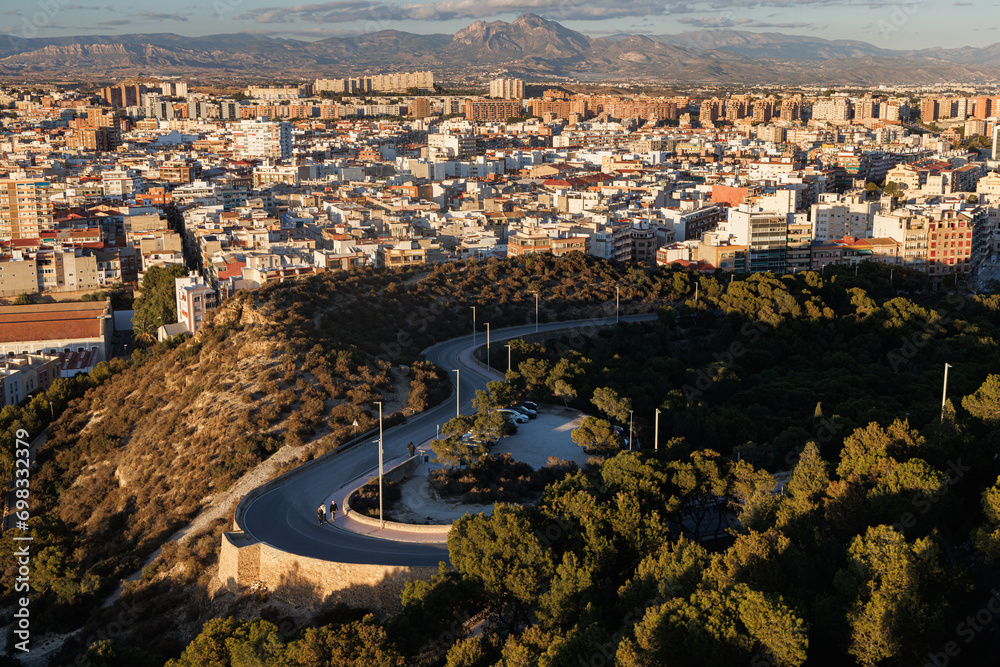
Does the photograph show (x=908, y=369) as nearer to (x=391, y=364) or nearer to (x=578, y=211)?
(x=391, y=364)

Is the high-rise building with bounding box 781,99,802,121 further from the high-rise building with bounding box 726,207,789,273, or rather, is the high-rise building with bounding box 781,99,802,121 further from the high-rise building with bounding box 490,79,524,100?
the high-rise building with bounding box 726,207,789,273

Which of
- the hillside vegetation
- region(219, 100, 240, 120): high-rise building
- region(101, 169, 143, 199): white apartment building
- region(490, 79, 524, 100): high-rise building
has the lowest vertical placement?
the hillside vegetation

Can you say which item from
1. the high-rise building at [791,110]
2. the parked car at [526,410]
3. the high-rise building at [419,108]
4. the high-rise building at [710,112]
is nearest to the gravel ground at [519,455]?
the parked car at [526,410]

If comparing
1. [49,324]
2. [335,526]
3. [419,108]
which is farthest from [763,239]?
[419,108]

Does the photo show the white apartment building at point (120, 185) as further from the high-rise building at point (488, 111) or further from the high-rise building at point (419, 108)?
the high-rise building at point (419, 108)

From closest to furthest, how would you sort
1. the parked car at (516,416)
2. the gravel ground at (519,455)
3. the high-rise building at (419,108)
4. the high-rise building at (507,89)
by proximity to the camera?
the gravel ground at (519,455) → the parked car at (516,416) → the high-rise building at (419,108) → the high-rise building at (507,89)

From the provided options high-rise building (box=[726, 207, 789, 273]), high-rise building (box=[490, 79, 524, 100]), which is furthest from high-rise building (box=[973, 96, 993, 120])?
high-rise building (box=[726, 207, 789, 273])
